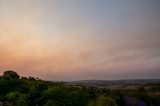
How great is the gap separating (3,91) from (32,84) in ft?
11.7

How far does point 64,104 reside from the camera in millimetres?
40625

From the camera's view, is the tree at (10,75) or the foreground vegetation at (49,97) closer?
the foreground vegetation at (49,97)

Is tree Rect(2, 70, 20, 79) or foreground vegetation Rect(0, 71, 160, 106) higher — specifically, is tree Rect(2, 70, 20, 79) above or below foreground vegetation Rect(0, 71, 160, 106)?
above

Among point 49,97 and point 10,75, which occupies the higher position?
point 10,75

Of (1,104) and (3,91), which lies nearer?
(1,104)

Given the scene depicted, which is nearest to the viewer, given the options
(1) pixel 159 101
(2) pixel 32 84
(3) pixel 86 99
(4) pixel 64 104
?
(4) pixel 64 104

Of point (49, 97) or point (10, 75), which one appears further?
point (10, 75)

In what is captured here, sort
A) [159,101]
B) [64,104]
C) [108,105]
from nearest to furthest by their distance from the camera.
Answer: [108,105], [64,104], [159,101]

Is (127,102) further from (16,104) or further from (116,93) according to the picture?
(16,104)

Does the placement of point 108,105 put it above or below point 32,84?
below

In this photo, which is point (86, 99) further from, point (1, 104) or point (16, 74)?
point (16, 74)

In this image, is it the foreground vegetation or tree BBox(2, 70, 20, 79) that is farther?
tree BBox(2, 70, 20, 79)

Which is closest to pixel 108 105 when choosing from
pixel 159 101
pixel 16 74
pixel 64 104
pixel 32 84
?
pixel 64 104

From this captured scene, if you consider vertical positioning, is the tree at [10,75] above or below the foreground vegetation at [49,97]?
above
